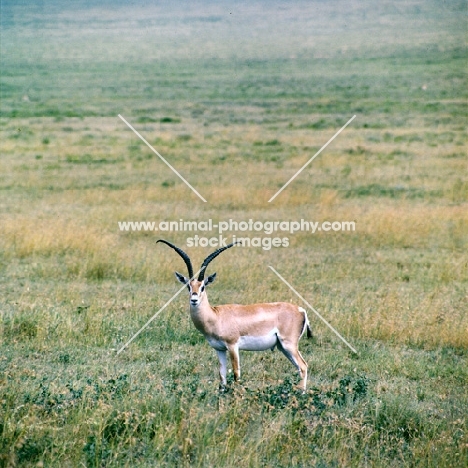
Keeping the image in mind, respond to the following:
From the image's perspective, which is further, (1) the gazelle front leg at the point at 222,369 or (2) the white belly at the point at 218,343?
(2) the white belly at the point at 218,343

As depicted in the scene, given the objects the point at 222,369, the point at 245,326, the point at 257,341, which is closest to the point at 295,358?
the point at 257,341

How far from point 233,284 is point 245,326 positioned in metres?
4.23

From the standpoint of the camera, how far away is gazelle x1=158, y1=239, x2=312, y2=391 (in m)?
7.92

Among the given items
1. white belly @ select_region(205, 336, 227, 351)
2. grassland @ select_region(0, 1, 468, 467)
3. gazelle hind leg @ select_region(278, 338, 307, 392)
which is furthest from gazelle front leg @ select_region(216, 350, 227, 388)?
gazelle hind leg @ select_region(278, 338, 307, 392)

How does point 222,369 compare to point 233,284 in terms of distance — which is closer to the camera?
point 222,369

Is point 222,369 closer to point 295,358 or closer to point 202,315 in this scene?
point 202,315

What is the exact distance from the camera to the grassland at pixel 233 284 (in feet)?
21.6

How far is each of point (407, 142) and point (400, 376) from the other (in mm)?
21637

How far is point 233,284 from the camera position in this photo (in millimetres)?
12148

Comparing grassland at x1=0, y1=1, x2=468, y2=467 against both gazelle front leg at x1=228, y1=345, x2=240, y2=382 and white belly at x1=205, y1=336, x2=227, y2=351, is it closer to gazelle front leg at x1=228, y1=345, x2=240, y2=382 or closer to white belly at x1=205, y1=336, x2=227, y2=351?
gazelle front leg at x1=228, y1=345, x2=240, y2=382

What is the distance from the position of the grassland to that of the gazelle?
326 millimetres

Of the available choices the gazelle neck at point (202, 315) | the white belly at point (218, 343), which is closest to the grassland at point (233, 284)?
the white belly at point (218, 343)

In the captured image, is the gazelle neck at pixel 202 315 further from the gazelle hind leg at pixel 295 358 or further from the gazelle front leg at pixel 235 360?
the gazelle hind leg at pixel 295 358

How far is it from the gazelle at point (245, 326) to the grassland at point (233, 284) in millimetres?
326
